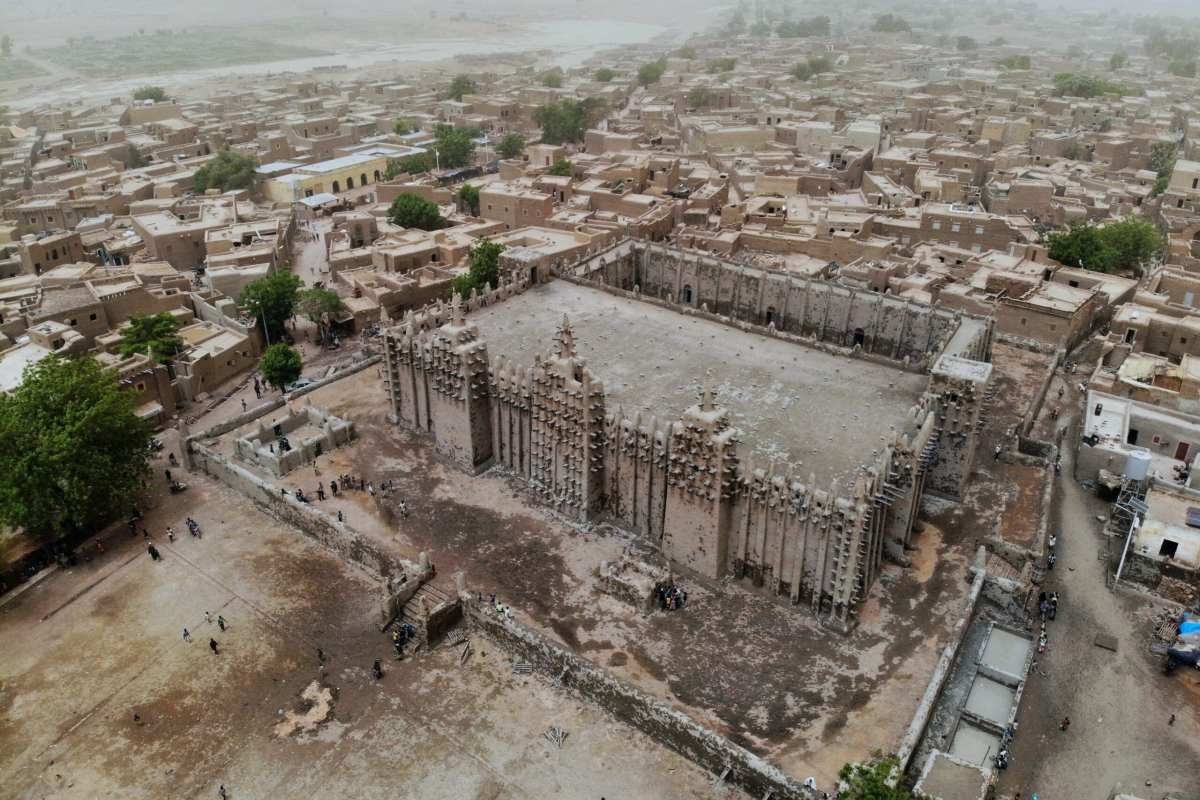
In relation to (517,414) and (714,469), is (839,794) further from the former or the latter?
(517,414)

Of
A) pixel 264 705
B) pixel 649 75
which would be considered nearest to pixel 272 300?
pixel 264 705

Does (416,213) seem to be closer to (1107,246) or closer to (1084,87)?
(1107,246)

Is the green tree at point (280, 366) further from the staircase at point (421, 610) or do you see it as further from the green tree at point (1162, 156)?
the green tree at point (1162, 156)

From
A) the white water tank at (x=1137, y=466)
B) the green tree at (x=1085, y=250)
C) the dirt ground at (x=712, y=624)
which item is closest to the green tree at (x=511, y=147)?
the green tree at (x=1085, y=250)

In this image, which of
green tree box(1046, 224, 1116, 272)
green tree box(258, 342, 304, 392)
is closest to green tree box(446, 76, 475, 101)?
green tree box(258, 342, 304, 392)

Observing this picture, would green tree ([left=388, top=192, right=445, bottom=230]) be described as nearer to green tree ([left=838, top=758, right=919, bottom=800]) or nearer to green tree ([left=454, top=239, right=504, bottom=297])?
green tree ([left=454, top=239, right=504, bottom=297])

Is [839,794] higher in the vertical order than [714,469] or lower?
lower

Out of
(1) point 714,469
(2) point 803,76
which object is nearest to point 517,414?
(1) point 714,469
